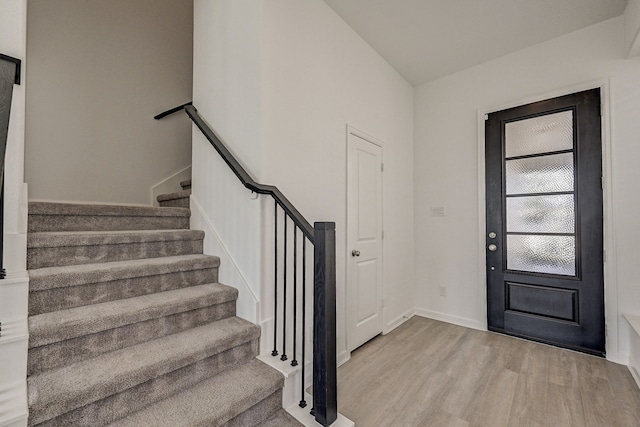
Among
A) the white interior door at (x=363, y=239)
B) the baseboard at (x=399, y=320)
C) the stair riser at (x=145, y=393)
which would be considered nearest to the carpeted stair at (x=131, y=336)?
the stair riser at (x=145, y=393)

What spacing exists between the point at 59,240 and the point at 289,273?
4.27 ft

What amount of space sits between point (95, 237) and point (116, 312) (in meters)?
0.56

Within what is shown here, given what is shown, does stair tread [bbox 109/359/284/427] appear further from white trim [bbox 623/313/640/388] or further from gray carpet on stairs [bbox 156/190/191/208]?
white trim [bbox 623/313/640/388]

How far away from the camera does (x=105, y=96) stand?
9.43ft

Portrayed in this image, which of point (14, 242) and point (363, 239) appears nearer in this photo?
point (14, 242)

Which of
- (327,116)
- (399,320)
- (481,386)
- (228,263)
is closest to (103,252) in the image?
(228,263)

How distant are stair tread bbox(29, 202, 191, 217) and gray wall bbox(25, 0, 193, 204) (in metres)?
0.99

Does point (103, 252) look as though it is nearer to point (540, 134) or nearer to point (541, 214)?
point (541, 214)

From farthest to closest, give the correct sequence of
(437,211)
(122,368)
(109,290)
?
(437,211), (109,290), (122,368)

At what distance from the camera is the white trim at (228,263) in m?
1.76

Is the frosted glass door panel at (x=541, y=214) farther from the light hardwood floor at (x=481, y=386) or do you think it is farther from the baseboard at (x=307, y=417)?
the baseboard at (x=307, y=417)

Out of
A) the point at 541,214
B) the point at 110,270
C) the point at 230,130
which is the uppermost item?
the point at 230,130

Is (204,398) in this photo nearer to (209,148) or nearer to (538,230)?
(209,148)

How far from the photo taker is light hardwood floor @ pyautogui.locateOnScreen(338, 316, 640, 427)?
5.57ft
